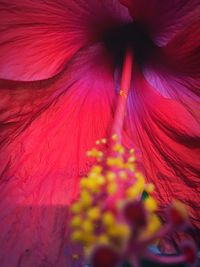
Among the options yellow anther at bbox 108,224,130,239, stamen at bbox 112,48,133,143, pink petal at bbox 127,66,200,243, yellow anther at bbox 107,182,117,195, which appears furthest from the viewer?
pink petal at bbox 127,66,200,243

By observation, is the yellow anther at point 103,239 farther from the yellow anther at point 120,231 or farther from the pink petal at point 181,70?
the pink petal at point 181,70

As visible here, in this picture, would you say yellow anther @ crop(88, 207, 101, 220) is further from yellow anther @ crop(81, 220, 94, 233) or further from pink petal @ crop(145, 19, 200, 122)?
pink petal @ crop(145, 19, 200, 122)

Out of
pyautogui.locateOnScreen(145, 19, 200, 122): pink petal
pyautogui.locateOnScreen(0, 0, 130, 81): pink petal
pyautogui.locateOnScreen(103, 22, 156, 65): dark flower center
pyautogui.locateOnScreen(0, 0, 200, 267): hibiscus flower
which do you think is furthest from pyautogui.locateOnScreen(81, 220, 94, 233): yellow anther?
pyautogui.locateOnScreen(103, 22, 156, 65): dark flower center

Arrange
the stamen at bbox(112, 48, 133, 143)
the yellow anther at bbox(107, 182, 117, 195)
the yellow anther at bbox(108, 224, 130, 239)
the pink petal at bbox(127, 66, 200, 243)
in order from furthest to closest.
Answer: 1. the pink petal at bbox(127, 66, 200, 243)
2. the stamen at bbox(112, 48, 133, 143)
3. the yellow anther at bbox(107, 182, 117, 195)
4. the yellow anther at bbox(108, 224, 130, 239)

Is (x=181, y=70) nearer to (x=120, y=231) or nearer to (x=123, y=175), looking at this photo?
(x=123, y=175)

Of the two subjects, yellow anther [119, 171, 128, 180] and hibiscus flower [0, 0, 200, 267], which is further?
hibiscus flower [0, 0, 200, 267]

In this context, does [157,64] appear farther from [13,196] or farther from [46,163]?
[13,196]

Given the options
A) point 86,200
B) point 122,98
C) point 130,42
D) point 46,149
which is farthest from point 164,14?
point 86,200
